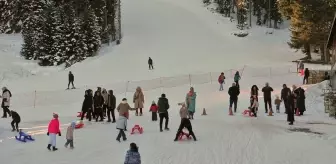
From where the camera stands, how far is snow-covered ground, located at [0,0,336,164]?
1428 cm

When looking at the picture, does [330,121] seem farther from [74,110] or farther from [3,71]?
[3,71]

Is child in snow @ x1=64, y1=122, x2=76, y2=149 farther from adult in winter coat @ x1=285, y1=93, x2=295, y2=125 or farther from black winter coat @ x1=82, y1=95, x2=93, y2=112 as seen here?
adult in winter coat @ x1=285, y1=93, x2=295, y2=125

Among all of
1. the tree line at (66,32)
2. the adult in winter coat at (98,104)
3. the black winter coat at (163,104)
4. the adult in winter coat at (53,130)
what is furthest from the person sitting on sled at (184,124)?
the tree line at (66,32)

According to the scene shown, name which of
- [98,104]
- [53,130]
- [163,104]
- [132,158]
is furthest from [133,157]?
[98,104]

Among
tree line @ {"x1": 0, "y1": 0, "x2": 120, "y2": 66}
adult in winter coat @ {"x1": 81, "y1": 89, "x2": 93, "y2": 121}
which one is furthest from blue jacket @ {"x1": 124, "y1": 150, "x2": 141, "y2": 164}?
tree line @ {"x1": 0, "y1": 0, "x2": 120, "y2": 66}

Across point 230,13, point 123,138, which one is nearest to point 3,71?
point 123,138

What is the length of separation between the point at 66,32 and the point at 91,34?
270cm

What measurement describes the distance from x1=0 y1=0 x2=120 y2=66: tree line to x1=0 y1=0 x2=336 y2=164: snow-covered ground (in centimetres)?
170

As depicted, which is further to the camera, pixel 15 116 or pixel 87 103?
pixel 87 103

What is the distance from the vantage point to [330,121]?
18.9 metres

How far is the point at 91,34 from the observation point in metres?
48.3

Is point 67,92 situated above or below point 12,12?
below

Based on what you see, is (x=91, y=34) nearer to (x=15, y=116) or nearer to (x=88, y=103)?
(x=88, y=103)

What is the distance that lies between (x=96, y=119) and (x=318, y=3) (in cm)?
3255
